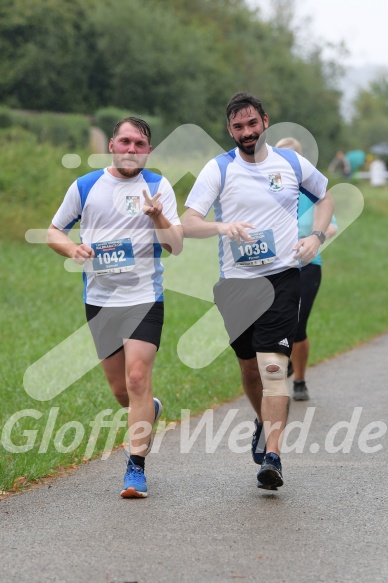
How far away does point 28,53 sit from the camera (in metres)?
47.1

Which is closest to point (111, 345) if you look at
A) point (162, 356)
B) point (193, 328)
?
point (162, 356)

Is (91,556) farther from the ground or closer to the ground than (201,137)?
closer to the ground

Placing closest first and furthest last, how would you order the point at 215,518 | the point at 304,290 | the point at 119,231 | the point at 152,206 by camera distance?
the point at 215,518 → the point at 152,206 → the point at 119,231 → the point at 304,290

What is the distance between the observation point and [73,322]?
1478cm

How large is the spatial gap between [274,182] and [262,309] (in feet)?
2.45

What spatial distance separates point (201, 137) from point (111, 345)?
3308 centimetres

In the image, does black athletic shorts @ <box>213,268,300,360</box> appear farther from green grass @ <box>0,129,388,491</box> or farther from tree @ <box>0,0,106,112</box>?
tree @ <box>0,0,106,112</box>

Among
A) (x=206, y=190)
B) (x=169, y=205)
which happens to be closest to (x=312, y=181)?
(x=206, y=190)

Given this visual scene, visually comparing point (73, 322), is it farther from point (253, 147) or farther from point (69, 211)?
point (253, 147)

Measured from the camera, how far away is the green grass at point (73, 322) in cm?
872

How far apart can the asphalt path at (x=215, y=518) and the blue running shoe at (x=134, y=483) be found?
56 millimetres

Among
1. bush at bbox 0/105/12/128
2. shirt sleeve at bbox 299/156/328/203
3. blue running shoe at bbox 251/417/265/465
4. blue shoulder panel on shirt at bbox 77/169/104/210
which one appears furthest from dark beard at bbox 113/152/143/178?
bush at bbox 0/105/12/128

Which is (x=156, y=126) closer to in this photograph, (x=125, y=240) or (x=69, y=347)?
(x=69, y=347)

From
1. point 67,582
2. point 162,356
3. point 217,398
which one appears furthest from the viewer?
point 162,356
